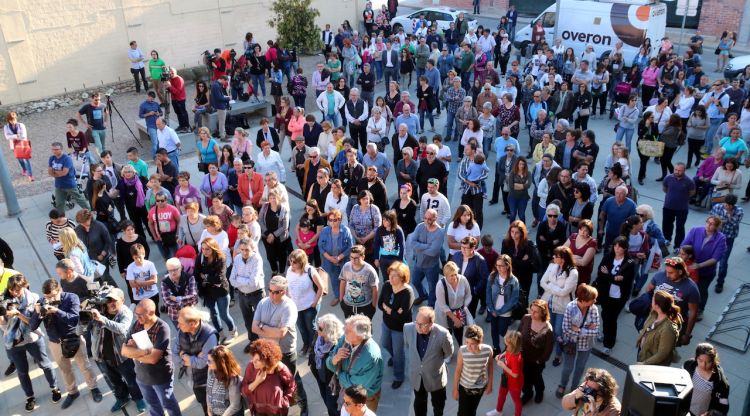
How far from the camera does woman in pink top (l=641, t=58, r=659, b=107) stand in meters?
14.9

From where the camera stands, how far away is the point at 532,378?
612 centimetres

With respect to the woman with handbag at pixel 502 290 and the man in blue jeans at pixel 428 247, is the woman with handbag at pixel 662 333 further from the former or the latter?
the man in blue jeans at pixel 428 247

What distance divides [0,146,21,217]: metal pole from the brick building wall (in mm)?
24577

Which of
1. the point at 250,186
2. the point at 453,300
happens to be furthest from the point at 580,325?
the point at 250,186

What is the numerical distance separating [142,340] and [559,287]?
13.7ft

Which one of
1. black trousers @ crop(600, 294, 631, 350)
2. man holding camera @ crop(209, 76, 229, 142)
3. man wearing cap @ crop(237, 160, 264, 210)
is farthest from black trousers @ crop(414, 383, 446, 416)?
Answer: man holding camera @ crop(209, 76, 229, 142)

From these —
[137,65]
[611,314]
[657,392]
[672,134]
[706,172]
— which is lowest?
[611,314]

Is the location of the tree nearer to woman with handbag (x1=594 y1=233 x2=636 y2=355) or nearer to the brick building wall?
woman with handbag (x1=594 y1=233 x2=636 y2=355)

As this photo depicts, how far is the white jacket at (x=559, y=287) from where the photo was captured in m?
6.50

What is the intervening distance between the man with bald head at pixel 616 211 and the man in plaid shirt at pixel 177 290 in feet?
17.3

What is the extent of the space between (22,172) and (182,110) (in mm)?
3618

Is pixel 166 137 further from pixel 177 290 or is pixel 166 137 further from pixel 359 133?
pixel 177 290

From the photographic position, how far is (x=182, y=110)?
14562 mm

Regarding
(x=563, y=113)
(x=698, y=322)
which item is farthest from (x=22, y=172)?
(x=698, y=322)
